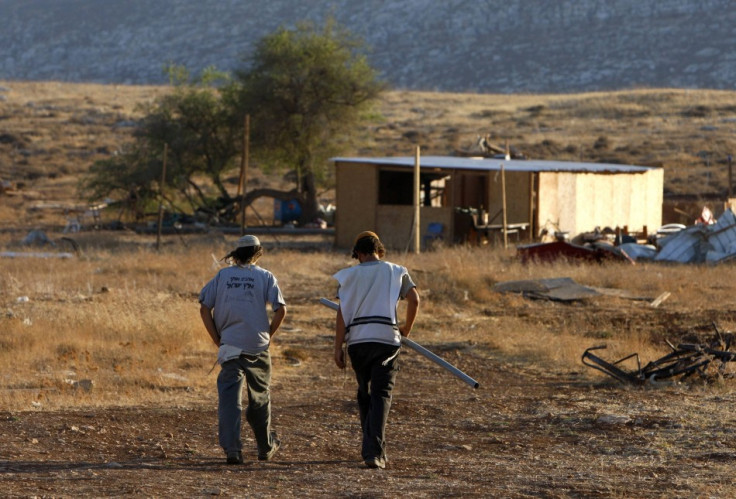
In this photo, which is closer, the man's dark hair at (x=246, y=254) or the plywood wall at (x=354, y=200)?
the man's dark hair at (x=246, y=254)

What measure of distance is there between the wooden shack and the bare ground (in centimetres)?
1485

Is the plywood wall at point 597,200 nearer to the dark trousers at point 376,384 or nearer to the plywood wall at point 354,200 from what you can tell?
the plywood wall at point 354,200

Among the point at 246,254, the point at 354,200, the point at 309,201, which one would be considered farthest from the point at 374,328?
the point at 309,201

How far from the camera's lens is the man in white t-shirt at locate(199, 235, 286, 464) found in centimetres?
734

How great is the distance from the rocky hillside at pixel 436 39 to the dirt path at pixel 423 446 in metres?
75.7

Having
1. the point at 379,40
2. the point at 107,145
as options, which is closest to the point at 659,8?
the point at 379,40

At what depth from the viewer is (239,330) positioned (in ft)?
24.1

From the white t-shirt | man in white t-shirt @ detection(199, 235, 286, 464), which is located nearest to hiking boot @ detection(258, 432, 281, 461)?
man in white t-shirt @ detection(199, 235, 286, 464)

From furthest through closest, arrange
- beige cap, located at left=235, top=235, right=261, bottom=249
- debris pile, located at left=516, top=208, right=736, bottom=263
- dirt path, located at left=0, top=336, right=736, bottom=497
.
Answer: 1. debris pile, located at left=516, top=208, right=736, bottom=263
2. beige cap, located at left=235, top=235, right=261, bottom=249
3. dirt path, located at left=0, top=336, right=736, bottom=497

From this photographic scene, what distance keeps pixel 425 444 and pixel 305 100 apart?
2661cm

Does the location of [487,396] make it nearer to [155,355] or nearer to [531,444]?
[531,444]

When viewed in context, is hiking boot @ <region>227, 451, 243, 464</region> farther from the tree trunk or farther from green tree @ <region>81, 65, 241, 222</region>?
the tree trunk

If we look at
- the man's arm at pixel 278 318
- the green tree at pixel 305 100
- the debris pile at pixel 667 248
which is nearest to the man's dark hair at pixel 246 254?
the man's arm at pixel 278 318

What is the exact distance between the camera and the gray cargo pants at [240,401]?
7.30 metres
